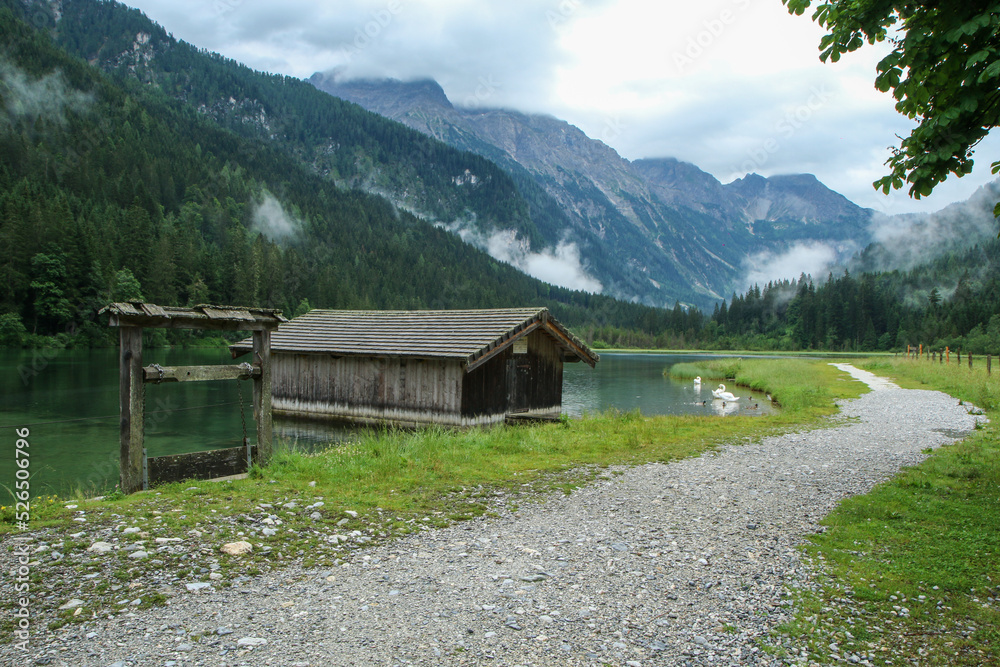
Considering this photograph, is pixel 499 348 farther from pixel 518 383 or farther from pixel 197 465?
pixel 197 465

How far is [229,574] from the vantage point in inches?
239

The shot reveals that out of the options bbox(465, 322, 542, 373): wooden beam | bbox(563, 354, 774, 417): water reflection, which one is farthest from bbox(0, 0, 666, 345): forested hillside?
bbox(465, 322, 542, 373): wooden beam

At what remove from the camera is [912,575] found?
20.0 feet

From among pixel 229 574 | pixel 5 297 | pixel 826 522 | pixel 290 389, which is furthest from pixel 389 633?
pixel 5 297

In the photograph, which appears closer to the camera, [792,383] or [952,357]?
[792,383]

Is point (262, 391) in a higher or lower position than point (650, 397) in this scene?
higher

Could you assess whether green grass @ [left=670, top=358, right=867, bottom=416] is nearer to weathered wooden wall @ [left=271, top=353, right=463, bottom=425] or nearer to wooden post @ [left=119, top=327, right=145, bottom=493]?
weathered wooden wall @ [left=271, top=353, right=463, bottom=425]

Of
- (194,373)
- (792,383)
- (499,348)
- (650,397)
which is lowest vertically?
(650,397)

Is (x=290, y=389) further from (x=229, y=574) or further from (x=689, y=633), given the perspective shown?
(x=689, y=633)

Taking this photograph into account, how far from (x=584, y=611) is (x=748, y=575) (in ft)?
6.56

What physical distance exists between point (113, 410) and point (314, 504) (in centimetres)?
2311

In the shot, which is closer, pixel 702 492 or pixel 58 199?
pixel 702 492

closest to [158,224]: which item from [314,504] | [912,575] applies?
[314,504]

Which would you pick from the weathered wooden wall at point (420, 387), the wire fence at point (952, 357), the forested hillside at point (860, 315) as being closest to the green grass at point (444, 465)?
the weathered wooden wall at point (420, 387)
